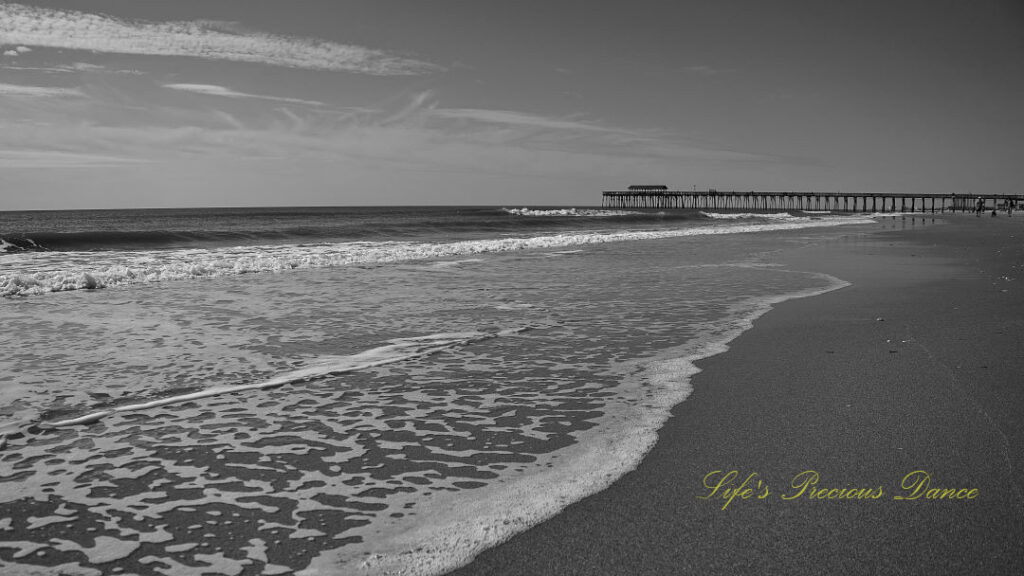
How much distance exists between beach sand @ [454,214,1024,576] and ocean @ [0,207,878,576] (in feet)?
0.85

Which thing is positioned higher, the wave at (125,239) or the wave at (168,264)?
the wave at (125,239)

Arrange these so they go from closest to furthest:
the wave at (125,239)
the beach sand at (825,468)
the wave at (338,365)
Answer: the beach sand at (825,468)
the wave at (338,365)
the wave at (125,239)

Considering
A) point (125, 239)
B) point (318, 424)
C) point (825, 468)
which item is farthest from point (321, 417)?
point (125, 239)

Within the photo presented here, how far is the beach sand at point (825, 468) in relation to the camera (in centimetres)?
269

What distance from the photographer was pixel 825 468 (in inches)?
140

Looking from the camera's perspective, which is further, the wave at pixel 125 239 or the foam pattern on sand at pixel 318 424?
the wave at pixel 125 239

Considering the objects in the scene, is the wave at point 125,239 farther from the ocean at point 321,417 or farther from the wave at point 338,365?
the wave at point 338,365

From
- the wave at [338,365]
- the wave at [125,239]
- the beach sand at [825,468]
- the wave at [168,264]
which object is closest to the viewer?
the beach sand at [825,468]

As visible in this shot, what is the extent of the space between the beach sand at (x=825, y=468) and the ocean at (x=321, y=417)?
258mm

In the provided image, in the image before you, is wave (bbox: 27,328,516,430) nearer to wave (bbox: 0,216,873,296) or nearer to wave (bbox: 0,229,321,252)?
wave (bbox: 0,216,873,296)

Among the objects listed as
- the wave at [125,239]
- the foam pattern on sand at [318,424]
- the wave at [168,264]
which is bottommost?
the foam pattern on sand at [318,424]

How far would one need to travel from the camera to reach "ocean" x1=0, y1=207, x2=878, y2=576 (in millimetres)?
2881

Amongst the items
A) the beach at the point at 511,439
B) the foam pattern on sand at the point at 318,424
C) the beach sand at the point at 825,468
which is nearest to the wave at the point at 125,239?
the foam pattern on sand at the point at 318,424

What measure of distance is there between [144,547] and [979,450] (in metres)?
4.37
